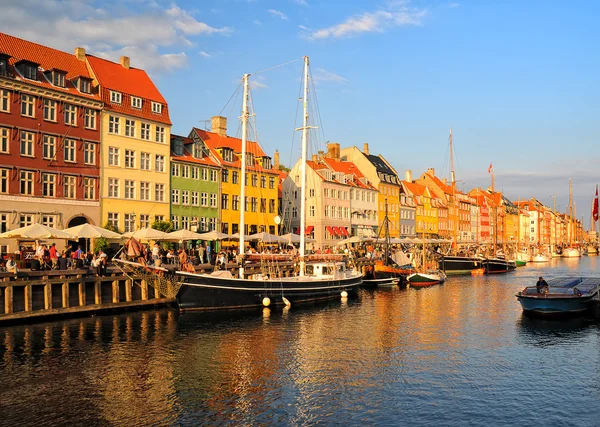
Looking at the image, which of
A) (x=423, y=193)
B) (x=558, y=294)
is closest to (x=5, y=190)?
(x=558, y=294)

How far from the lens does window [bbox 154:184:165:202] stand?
6356 centimetres

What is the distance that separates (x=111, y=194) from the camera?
191ft

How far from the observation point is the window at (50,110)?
2048 inches

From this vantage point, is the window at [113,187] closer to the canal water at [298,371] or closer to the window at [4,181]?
the window at [4,181]

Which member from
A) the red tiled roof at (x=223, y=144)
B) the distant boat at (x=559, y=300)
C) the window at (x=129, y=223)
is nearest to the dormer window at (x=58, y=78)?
the window at (x=129, y=223)

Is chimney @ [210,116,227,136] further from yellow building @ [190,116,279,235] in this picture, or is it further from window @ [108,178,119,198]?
window @ [108,178,119,198]

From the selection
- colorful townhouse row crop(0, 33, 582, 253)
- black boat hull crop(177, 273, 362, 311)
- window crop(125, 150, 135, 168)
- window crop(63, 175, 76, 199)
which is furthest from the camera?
window crop(125, 150, 135, 168)

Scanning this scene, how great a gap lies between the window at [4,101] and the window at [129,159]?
1338 cm

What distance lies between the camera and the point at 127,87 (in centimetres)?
6172

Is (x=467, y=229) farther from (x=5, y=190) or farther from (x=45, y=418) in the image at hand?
(x=45, y=418)

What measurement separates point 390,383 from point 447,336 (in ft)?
36.3

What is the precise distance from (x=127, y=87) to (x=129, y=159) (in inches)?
300

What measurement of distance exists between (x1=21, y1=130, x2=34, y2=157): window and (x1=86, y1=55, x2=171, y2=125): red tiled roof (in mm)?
9012

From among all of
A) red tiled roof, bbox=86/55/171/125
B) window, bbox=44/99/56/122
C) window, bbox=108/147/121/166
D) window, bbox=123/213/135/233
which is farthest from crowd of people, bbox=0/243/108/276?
red tiled roof, bbox=86/55/171/125
